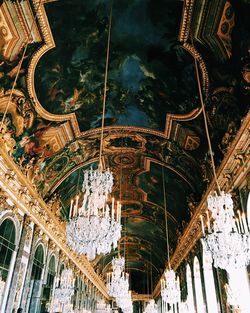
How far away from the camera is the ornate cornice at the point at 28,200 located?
9383mm

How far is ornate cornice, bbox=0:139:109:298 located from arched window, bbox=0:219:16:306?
0.86 meters

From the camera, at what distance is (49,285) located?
1373cm

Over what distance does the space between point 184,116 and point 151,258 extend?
2495 cm

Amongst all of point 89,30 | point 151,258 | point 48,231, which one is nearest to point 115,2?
point 89,30

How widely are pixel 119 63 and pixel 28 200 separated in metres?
6.50

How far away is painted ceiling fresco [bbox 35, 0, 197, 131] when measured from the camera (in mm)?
7902

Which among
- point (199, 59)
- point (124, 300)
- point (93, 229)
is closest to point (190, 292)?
point (124, 300)

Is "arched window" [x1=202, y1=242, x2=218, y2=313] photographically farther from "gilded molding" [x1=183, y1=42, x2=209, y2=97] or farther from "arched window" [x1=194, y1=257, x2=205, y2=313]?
"gilded molding" [x1=183, y1=42, x2=209, y2=97]

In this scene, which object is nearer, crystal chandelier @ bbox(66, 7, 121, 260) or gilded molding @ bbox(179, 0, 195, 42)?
crystal chandelier @ bbox(66, 7, 121, 260)

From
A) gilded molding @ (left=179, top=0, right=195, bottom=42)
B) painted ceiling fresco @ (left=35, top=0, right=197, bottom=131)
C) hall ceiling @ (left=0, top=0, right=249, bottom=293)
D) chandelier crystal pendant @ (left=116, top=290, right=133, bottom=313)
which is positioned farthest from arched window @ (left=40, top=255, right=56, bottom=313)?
gilded molding @ (left=179, top=0, right=195, bottom=42)

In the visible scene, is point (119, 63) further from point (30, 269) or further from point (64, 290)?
point (64, 290)

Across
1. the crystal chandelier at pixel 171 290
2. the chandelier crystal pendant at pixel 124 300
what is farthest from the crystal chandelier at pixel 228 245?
the chandelier crystal pendant at pixel 124 300

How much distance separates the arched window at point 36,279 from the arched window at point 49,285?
0.74 meters

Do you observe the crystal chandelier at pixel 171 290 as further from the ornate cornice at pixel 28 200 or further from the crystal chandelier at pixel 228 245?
the crystal chandelier at pixel 228 245
